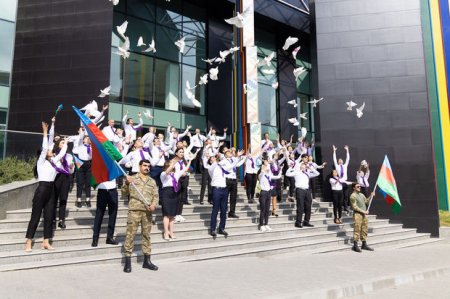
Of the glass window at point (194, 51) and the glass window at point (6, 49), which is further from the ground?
the glass window at point (194, 51)

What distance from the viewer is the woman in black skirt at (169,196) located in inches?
318

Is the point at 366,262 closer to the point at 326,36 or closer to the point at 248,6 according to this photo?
the point at 326,36

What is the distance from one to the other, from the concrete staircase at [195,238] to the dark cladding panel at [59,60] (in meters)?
7.60

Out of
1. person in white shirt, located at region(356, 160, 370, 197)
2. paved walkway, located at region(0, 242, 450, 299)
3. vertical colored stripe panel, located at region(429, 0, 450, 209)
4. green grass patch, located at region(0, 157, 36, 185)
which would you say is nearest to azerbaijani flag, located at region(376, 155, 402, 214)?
person in white shirt, located at region(356, 160, 370, 197)

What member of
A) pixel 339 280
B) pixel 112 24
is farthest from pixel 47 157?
pixel 112 24

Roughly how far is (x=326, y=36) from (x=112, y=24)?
31.3 feet

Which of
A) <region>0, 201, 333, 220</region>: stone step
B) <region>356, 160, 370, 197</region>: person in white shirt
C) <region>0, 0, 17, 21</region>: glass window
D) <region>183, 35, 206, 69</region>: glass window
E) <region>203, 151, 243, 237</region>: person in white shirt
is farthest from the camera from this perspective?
<region>183, 35, 206, 69</region>: glass window

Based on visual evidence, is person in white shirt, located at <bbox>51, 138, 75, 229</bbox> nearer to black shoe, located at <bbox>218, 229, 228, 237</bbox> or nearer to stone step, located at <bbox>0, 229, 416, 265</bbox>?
stone step, located at <bbox>0, 229, 416, 265</bbox>

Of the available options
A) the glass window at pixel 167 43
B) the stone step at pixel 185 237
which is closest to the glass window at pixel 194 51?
the glass window at pixel 167 43

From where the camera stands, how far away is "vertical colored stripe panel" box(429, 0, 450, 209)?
16250mm

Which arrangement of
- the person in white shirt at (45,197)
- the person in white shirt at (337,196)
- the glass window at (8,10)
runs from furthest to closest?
the glass window at (8,10)
the person in white shirt at (337,196)
the person in white shirt at (45,197)

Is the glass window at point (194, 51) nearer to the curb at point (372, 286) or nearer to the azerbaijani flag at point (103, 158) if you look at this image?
the azerbaijani flag at point (103, 158)

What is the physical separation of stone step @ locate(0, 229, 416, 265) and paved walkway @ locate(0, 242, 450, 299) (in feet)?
1.44

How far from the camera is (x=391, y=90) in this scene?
14.8 meters
